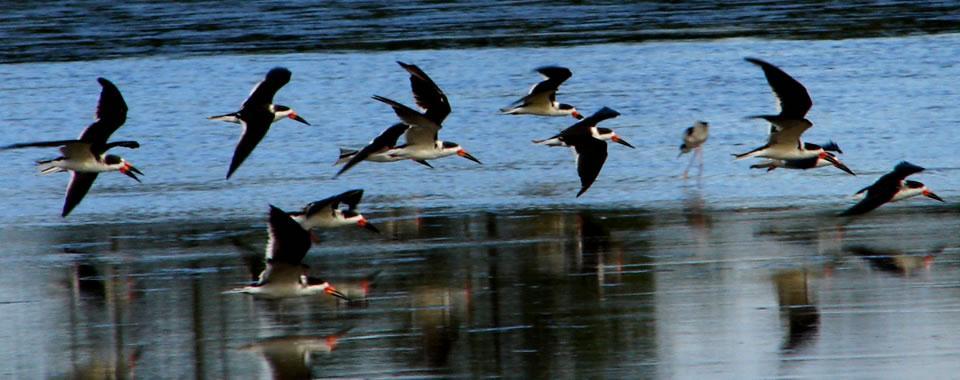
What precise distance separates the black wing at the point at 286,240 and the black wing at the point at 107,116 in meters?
3.62

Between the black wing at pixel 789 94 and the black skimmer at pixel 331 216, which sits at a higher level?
the black wing at pixel 789 94

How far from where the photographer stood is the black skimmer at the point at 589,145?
13305 mm

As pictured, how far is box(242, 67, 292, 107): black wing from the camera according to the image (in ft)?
42.6

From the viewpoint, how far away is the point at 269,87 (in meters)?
13.3

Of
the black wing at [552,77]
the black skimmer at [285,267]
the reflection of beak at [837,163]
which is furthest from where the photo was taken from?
the black wing at [552,77]

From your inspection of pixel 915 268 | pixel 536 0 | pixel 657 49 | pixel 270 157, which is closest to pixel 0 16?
pixel 536 0

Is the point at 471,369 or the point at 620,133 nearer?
the point at 471,369

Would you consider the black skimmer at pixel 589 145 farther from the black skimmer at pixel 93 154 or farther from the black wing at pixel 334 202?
the black skimmer at pixel 93 154

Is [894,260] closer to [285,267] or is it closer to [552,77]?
[285,267]

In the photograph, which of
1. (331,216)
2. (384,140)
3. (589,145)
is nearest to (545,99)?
(589,145)

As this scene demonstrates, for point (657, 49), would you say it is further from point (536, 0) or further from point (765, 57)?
point (536, 0)

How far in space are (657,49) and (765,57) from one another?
1.56 metres

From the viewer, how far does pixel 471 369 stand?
8.18 metres

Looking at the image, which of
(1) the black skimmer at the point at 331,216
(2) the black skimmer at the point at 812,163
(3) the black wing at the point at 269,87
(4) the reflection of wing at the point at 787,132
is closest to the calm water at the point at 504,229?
(2) the black skimmer at the point at 812,163
